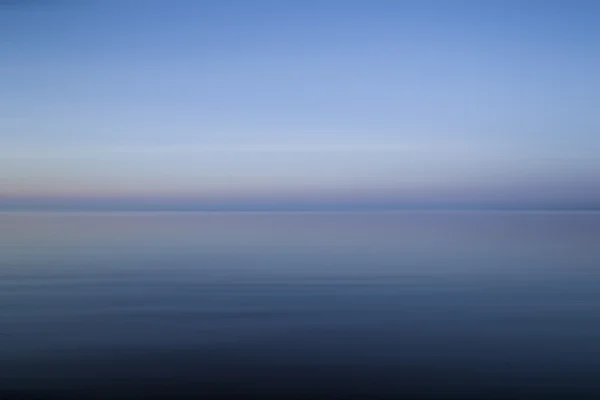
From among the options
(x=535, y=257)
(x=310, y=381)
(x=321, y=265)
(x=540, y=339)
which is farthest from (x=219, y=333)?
(x=535, y=257)

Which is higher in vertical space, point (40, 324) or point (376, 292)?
point (376, 292)

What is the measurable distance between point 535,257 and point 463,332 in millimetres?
7748

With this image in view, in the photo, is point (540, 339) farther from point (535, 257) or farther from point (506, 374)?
point (535, 257)

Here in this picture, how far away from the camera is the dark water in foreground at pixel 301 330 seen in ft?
13.6

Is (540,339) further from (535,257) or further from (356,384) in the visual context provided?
(535,257)

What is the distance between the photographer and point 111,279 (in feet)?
30.6

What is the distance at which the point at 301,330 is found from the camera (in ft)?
18.9

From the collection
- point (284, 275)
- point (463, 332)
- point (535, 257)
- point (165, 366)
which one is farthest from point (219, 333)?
point (535, 257)

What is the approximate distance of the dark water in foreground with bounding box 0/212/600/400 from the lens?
4.16 m

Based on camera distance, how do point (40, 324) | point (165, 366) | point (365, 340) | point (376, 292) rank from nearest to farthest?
point (165, 366) < point (365, 340) < point (40, 324) < point (376, 292)

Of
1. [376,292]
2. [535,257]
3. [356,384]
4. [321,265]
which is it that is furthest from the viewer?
[535,257]

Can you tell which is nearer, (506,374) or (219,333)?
(506,374)

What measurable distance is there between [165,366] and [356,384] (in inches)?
57.4

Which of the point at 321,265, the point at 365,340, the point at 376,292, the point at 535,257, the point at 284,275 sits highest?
the point at 535,257
